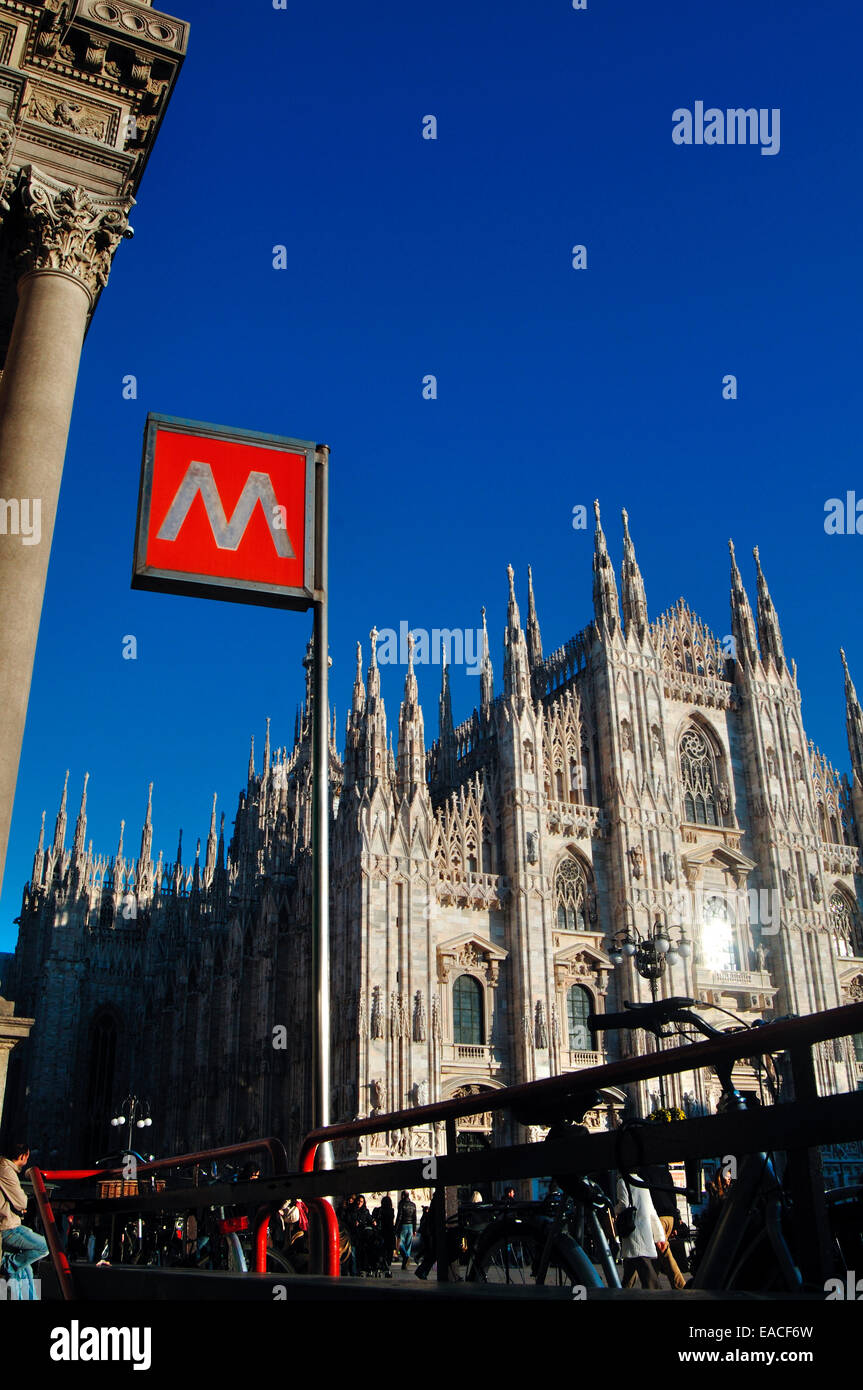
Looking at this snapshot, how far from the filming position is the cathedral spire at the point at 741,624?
42.7 metres

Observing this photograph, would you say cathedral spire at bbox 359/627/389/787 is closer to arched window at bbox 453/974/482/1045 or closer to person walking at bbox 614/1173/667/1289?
arched window at bbox 453/974/482/1045

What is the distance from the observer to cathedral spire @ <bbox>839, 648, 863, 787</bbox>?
43.8 metres

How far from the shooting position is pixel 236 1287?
3.79 metres

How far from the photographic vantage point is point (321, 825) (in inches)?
272

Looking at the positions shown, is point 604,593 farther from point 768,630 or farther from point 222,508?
point 222,508

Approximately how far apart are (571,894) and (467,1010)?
5.72 m

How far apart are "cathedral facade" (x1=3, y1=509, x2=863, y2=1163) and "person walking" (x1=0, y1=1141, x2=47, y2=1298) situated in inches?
842

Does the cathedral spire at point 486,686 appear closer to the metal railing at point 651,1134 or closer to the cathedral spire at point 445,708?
the cathedral spire at point 445,708

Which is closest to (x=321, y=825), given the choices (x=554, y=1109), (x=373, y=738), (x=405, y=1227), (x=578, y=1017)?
(x=554, y=1109)

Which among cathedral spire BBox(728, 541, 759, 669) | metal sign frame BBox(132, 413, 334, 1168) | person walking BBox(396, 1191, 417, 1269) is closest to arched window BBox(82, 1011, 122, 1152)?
person walking BBox(396, 1191, 417, 1269)

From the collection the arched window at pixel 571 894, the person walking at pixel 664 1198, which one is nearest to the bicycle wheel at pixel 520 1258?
the person walking at pixel 664 1198

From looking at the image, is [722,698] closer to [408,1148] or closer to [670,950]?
[408,1148]

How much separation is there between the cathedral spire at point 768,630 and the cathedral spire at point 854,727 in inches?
181
